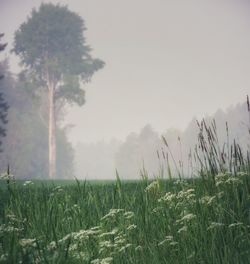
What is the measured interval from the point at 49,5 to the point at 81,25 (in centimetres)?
347

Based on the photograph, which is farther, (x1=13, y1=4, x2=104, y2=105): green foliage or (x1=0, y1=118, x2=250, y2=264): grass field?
(x1=13, y1=4, x2=104, y2=105): green foliage

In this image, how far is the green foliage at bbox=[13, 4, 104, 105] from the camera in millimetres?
40625

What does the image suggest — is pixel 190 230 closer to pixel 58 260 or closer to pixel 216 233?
pixel 216 233

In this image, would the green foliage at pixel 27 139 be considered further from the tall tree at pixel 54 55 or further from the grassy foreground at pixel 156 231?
the grassy foreground at pixel 156 231

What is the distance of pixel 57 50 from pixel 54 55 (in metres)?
0.55

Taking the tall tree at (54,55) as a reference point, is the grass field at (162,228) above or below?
below

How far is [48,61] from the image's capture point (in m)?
40.3

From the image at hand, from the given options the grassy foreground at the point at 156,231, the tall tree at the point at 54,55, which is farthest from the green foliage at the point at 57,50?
the grassy foreground at the point at 156,231

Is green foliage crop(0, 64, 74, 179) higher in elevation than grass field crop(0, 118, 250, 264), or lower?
higher

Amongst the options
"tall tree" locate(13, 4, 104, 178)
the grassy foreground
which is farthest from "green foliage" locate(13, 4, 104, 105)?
the grassy foreground

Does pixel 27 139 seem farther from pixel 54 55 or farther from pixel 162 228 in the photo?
pixel 162 228

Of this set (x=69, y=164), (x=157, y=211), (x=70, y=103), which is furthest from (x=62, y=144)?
(x=157, y=211)

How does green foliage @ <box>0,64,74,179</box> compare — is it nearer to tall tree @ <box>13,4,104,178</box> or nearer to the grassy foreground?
tall tree @ <box>13,4,104,178</box>

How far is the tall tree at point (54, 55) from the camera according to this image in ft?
133
